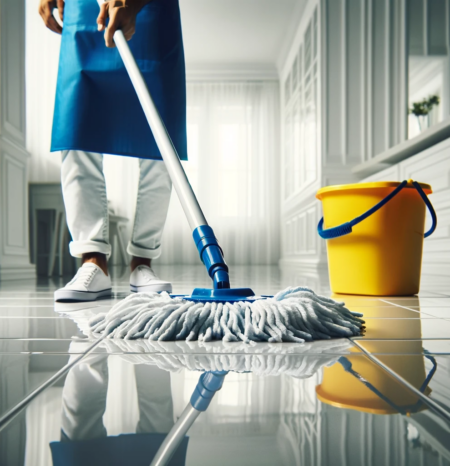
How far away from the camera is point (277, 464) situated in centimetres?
24

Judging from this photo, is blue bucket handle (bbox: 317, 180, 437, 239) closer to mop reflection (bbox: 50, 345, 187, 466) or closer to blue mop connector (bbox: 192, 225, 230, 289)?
blue mop connector (bbox: 192, 225, 230, 289)

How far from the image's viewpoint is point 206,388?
0.38 m

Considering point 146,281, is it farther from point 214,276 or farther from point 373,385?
point 373,385

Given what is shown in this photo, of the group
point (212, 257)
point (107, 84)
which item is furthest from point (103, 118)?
point (212, 257)

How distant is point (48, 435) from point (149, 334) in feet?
1.00

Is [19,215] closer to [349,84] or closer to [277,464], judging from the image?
[349,84]

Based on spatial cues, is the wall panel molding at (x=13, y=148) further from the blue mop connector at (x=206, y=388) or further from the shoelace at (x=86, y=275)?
the blue mop connector at (x=206, y=388)

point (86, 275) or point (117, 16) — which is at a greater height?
point (117, 16)

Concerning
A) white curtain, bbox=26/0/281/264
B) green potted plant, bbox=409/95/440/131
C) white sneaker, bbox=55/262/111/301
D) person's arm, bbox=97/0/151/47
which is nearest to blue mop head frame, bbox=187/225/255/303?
white sneaker, bbox=55/262/111/301

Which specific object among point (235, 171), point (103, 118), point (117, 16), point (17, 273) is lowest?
point (17, 273)

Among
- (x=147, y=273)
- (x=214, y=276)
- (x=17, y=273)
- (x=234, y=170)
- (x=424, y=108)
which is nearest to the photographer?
(x=214, y=276)

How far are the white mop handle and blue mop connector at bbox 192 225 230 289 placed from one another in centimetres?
2

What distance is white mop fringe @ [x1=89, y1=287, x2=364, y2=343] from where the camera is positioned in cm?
56

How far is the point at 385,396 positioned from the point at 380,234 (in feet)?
3.29
